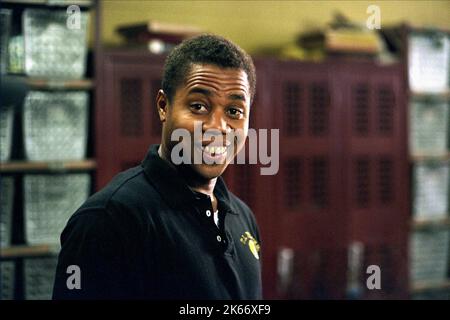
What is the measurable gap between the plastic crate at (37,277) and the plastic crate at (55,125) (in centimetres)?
42

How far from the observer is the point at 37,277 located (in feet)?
9.33

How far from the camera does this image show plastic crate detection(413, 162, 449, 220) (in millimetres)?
3688

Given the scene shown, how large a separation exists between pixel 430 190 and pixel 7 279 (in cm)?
221

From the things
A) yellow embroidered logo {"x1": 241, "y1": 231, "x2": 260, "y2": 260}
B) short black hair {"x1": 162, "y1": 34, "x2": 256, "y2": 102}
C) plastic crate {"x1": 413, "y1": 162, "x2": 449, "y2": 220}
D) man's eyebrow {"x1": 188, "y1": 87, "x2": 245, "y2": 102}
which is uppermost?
short black hair {"x1": 162, "y1": 34, "x2": 256, "y2": 102}

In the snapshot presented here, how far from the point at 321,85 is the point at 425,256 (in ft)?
3.65

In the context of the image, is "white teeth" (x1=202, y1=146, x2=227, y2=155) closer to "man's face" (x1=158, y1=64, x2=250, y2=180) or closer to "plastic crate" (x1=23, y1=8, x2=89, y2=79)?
"man's face" (x1=158, y1=64, x2=250, y2=180)

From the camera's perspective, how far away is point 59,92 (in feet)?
9.34

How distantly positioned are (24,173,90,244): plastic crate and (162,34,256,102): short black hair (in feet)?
5.87

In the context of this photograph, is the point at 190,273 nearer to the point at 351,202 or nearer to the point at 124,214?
the point at 124,214

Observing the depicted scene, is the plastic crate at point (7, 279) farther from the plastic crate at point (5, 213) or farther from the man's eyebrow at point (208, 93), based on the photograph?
the man's eyebrow at point (208, 93)

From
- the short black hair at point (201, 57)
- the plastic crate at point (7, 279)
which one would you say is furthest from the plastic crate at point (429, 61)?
the short black hair at point (201, 57)

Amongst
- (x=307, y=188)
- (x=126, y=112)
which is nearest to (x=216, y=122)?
(x=126, y=112)

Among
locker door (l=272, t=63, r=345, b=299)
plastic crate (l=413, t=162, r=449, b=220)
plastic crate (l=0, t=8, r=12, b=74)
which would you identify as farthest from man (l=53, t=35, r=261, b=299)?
plastic crate (l=413, t=162, r=449, b=220)
